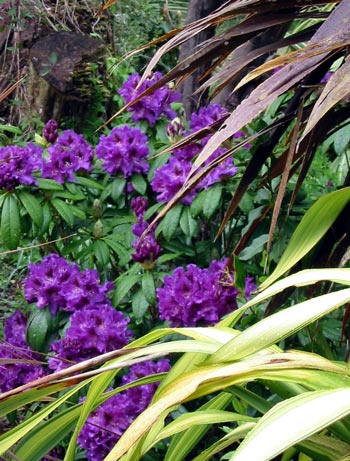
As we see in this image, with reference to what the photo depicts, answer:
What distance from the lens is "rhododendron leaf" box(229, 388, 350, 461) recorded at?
726mm

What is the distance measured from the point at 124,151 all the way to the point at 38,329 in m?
0.50

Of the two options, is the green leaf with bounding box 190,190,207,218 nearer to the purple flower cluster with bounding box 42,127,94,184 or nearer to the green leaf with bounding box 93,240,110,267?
the green leaf with bounding box 93,240,110,267

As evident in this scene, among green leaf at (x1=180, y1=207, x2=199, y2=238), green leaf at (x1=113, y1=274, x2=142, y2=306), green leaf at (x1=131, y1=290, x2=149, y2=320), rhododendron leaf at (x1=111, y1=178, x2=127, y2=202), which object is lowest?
green leaf at (x1=131, y1=290, x2=149, y2=320)

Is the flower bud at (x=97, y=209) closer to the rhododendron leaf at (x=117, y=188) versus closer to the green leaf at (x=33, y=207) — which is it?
the rhododendron leaf at (x=117, y=188)

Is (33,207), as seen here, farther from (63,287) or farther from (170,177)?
(170,177)

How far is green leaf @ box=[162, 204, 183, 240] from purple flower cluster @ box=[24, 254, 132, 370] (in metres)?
0.18

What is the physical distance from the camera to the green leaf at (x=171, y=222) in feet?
6.42

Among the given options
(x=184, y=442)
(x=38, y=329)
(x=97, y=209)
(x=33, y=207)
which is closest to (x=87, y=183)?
(x=97, y=209)

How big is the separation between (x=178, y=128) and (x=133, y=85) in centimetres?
21

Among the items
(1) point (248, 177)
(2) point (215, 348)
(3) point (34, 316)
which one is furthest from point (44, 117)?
(2) point (215, 348)

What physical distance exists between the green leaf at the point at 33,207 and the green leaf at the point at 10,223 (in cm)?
3

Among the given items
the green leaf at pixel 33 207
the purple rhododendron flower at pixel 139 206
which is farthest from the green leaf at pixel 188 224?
the green leaf at pixel 33 207

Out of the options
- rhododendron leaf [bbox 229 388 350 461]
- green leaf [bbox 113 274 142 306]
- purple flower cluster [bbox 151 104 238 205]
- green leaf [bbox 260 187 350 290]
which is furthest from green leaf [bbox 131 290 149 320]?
rhododendron leaf [bbox 229 388 350 461]

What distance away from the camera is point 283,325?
939 millimetres
